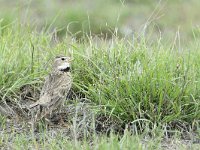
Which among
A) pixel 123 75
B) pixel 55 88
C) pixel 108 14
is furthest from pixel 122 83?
pixel 108 14

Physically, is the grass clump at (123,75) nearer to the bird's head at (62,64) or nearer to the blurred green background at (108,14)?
the bird's head at (62,64)

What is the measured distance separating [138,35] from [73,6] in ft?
12.9

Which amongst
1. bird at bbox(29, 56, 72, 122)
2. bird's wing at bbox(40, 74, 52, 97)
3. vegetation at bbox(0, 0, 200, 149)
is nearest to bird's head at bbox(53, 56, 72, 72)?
bird at bbox(29, 56, 72, 122)

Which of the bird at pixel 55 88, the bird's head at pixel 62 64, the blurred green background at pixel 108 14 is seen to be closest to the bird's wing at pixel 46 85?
the bird at pixel 55 88

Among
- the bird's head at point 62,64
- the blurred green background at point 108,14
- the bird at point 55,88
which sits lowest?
the blurred green background at point 108,14

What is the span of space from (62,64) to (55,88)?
1.05ft

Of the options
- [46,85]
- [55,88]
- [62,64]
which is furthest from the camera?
[62,64]

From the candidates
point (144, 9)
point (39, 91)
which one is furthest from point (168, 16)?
point (39, 91)

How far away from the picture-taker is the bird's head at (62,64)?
6.82 metres

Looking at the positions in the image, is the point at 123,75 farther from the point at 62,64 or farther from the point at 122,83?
the point at 62,64

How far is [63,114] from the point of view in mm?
6707

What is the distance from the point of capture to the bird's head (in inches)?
269

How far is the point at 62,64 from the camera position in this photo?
6.84 metres

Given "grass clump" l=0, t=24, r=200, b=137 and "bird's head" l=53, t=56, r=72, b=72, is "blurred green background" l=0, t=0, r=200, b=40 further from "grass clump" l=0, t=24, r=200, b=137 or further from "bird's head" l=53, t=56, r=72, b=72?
"bird's head" l=53, t=56, r=72, b=72
